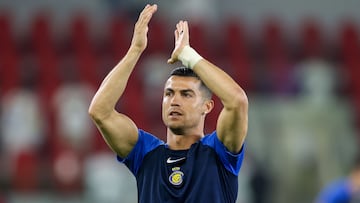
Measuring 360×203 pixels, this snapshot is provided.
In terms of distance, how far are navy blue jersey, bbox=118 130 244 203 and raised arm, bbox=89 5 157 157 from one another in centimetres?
13

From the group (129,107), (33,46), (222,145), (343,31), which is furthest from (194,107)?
(343,31)

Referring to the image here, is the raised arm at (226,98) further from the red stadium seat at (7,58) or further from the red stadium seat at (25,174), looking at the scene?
the red stadium seat at (7,58)

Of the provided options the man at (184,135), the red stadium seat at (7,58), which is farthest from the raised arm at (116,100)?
the red stadium seat at (7,58)

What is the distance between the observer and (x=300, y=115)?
10.9m

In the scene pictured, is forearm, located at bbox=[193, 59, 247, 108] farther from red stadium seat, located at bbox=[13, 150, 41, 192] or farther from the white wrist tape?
red stadium seat, located at bbox=[13, 150, 41, 192]

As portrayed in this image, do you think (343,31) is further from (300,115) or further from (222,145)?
(222,145)

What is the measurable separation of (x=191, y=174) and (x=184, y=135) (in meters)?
0.24

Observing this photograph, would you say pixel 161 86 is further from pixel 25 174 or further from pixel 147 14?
pixel 147 14

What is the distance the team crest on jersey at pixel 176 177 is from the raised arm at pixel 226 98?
0.86 feet

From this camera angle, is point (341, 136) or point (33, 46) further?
point (33, 46)

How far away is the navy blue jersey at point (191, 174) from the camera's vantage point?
495 centimetres

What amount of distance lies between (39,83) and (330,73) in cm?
341

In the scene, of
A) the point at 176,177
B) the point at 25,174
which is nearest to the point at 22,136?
the point at 25,174

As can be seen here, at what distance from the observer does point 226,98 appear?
16.0 feet
